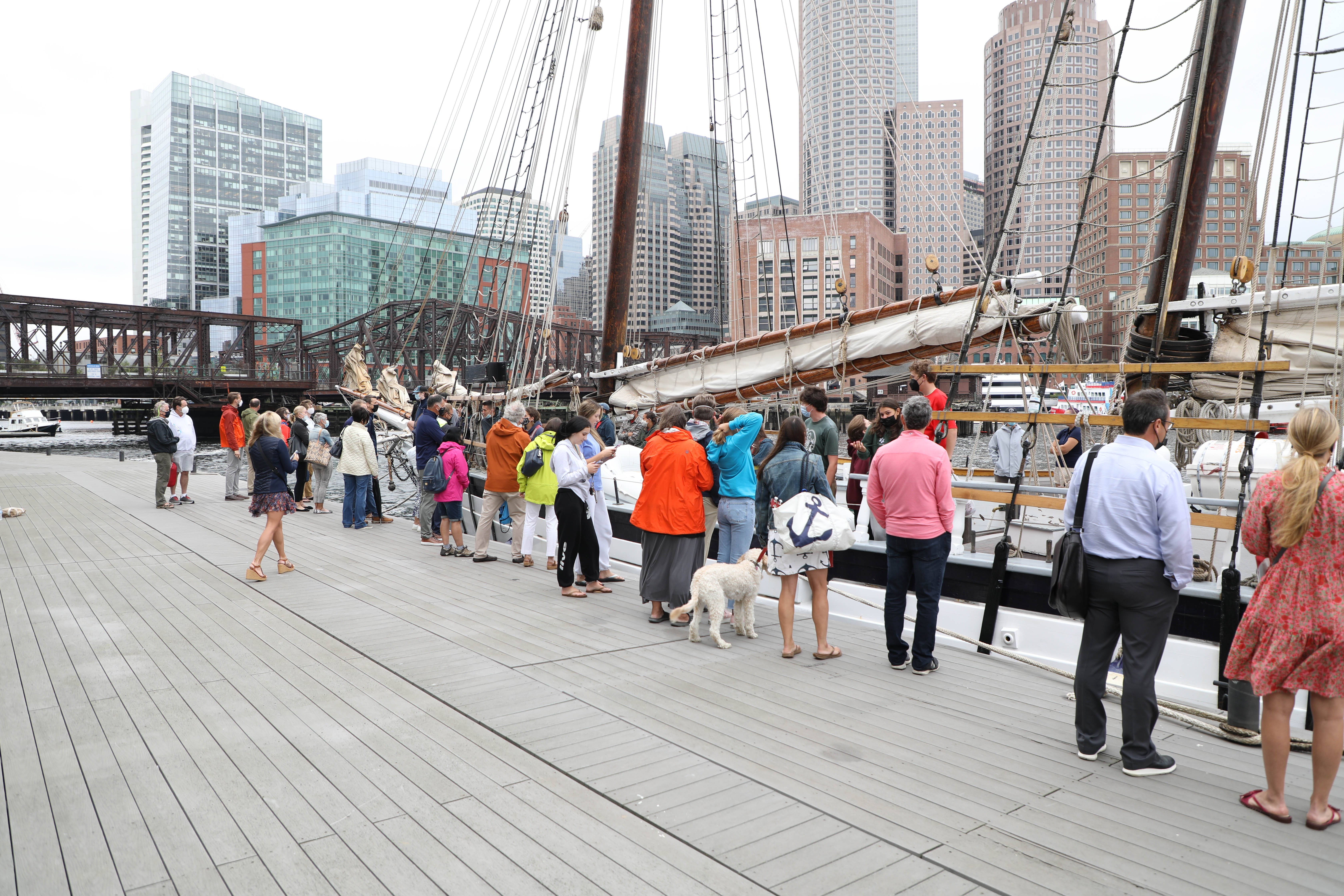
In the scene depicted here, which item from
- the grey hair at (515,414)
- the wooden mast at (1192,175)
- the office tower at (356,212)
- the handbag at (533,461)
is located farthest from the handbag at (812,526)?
the office tower at (356,212)

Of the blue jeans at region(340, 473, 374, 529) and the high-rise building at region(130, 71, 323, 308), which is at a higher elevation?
the high-rise building at region(130, 71, 323, 308)

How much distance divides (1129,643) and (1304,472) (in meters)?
0.95

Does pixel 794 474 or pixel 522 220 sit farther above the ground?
pixel 522 220

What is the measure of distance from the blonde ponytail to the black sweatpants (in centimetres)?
484

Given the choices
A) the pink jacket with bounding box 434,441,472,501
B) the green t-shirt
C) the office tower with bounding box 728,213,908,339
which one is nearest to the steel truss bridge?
the office tower with bounding box 728,213,908,339

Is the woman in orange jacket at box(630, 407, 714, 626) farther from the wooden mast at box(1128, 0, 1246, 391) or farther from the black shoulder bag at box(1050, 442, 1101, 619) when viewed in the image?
the wooden mast at box(1128, 0, 1246, 391)

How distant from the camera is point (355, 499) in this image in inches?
421

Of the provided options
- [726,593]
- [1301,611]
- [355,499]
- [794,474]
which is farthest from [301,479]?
[1301,611]

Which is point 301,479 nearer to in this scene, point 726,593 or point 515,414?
point 515,414

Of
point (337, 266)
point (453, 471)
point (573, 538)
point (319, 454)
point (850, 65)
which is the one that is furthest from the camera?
point (337, 266)

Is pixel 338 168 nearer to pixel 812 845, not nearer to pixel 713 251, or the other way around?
pixel 713 251

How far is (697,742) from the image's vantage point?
3.73 metres

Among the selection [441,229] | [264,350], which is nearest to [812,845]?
[264,350]

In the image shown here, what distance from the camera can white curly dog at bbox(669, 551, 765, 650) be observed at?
207 inches
